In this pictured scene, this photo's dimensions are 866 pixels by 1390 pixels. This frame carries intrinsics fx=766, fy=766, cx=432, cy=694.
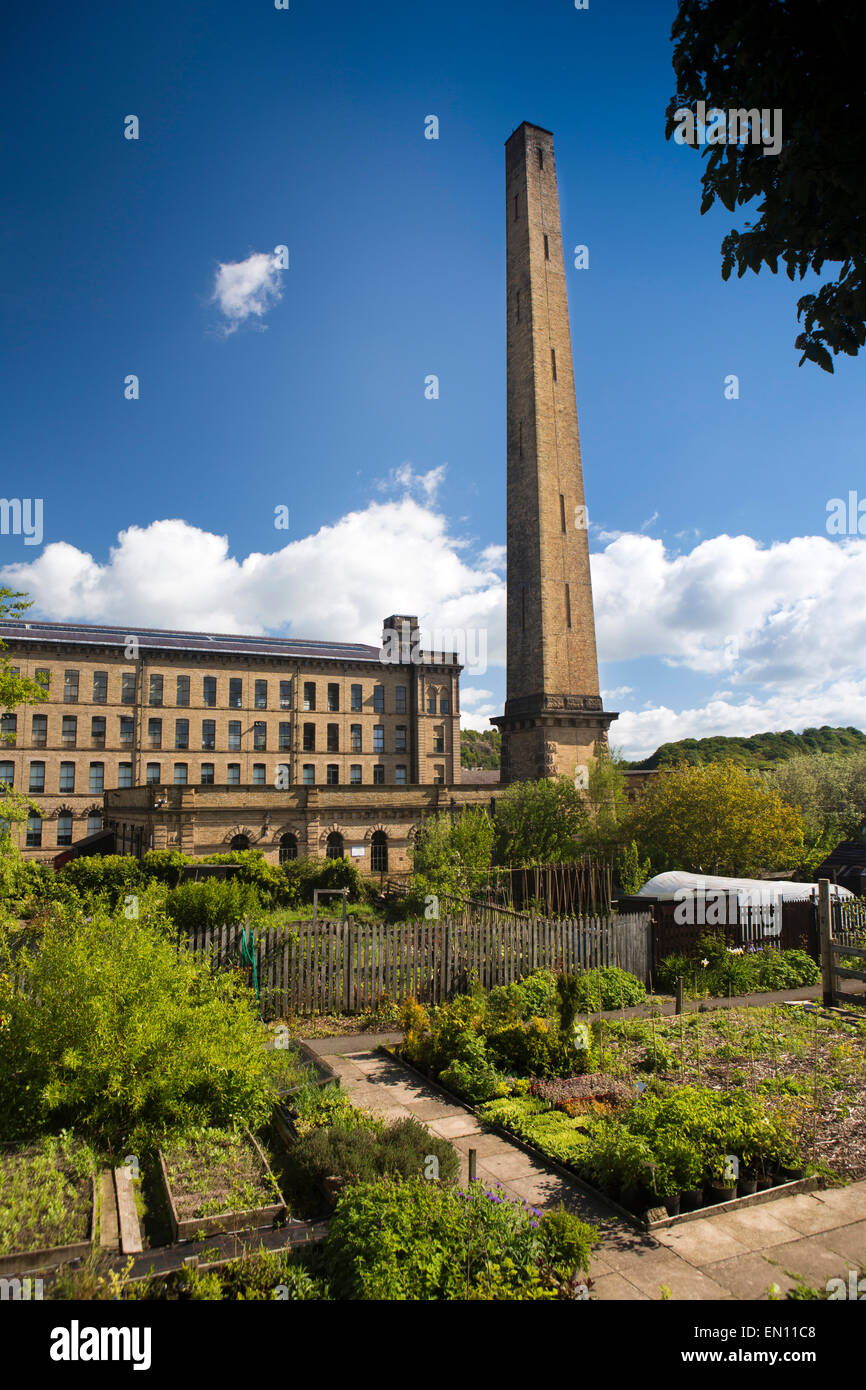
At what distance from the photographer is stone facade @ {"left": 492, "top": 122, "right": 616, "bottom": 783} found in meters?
37.3

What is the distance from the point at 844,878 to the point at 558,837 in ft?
36.5

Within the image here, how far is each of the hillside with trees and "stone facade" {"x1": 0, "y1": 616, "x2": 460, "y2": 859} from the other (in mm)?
34214

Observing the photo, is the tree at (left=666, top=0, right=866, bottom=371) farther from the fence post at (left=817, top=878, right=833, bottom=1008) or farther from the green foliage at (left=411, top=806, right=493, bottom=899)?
the green foliage at (left=411, top=806, right=493, bottom=899)

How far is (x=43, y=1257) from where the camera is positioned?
527 centimetres

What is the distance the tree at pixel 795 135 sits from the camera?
414 centimetres

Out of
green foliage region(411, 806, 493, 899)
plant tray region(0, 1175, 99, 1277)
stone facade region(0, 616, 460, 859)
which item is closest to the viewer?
plant tray region(0, 1175, 99, 1277)

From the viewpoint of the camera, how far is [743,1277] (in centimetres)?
569

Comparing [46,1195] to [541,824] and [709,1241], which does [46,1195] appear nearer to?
[709,1241]

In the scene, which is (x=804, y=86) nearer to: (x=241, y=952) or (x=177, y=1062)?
(x=177, y=1062)

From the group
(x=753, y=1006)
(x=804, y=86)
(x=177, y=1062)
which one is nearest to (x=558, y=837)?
(x=753, y=1006)

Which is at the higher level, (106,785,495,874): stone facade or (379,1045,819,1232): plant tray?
(106,785,495,874): stone facade

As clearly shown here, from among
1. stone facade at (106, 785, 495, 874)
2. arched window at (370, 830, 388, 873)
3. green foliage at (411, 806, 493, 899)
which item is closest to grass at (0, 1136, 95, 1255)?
green foliage at (411, 806, 493, 899)

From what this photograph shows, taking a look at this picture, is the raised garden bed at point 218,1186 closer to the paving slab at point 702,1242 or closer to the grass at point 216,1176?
the grass at point 216,1176

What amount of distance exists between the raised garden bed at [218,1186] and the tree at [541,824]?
78.6 ft
